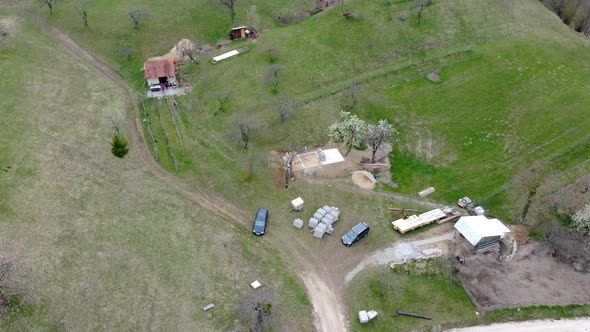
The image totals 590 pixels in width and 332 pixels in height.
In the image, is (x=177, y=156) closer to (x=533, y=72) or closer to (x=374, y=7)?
(x=374, y=7)

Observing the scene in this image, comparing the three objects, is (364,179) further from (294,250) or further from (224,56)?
(224,56)

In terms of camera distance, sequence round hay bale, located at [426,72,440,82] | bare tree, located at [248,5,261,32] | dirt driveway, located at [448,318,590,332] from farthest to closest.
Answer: bare tree, located at [248,5,261,32]
round hay bale, located at [426,72,440,82]
dirt driveway, located at [448,318,590,332]

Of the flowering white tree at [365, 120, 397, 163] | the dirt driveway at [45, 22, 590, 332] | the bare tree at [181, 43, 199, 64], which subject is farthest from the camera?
the bare tree at [181, 43, 199, 64]

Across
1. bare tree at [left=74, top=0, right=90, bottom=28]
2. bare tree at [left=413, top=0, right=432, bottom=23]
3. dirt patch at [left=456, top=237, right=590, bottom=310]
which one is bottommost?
dirt patch at [left=456, top=237, right=590, bottom=310]

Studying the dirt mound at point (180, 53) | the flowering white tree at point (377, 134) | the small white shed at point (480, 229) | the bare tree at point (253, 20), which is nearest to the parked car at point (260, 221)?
the flowering white tree at point (377, 134)

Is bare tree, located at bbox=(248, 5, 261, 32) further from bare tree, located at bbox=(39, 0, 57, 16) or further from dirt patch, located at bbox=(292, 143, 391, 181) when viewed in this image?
bare tree, located at bbox=(39, 0, 57, 16)

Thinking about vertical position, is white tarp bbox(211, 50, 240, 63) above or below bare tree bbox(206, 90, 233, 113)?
above

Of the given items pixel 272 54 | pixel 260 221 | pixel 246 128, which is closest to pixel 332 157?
pixel 246 128

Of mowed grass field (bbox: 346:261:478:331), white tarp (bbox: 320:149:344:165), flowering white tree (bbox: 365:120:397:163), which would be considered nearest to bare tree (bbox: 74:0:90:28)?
white tarp (bbox: 320:149:344:165)
